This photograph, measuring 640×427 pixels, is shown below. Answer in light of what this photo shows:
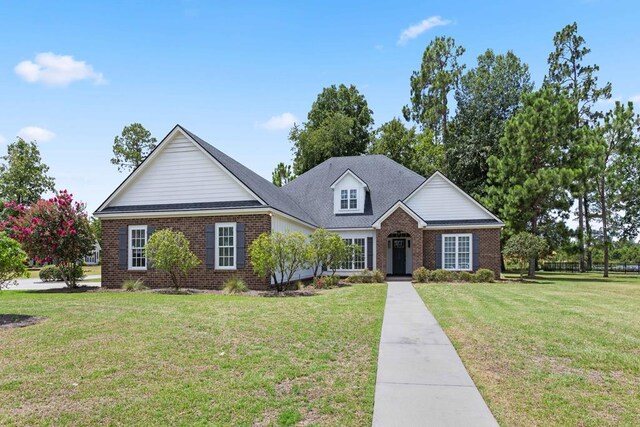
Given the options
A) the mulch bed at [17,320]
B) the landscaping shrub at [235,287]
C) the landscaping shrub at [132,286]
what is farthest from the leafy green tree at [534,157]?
the mulch bed at [17,320]

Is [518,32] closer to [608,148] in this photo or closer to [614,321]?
[614,321]

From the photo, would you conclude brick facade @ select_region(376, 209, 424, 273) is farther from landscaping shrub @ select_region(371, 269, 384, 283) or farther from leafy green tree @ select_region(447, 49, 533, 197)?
leafy green tree @ select_region(447, 49, 533, 197)

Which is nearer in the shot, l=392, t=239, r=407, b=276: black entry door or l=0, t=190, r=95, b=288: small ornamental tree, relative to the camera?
l=0, t=190, r=95, b=288: small ornamental tree

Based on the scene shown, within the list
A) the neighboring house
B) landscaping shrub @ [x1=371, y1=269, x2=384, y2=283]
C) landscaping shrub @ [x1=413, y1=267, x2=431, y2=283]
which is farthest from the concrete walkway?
landscaping shrub @ [x1=413, y1=267, x2=431, y2=283]

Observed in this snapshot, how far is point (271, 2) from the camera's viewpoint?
13.2 metres

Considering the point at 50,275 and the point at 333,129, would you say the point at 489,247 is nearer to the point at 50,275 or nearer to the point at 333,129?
the point at 333,129

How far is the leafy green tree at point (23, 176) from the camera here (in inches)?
1969

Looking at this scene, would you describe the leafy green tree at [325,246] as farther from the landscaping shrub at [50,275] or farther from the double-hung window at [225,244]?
the landscaping shrub at [50,275]

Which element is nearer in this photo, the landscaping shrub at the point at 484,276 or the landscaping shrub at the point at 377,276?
the landscaping shrub at the point at 377,276

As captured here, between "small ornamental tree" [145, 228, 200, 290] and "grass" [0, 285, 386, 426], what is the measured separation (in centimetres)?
572

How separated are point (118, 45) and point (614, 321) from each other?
15530mm

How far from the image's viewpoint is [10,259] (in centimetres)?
1028

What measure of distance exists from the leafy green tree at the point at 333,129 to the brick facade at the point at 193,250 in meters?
24.9

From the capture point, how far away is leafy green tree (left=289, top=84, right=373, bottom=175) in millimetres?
42188
